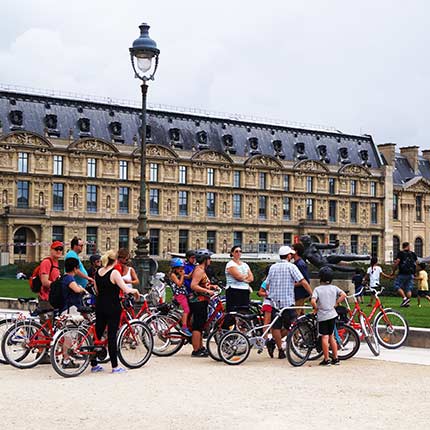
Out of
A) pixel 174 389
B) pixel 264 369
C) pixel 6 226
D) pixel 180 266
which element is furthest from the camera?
pixel 6 226

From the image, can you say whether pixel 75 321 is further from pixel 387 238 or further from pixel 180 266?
pixel 387 238

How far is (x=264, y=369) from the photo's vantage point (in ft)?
43.9

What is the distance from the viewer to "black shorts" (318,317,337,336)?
13656 mm

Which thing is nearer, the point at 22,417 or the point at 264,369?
the point at 22,417

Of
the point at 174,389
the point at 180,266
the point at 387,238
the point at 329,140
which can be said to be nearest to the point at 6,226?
the point at 329,140

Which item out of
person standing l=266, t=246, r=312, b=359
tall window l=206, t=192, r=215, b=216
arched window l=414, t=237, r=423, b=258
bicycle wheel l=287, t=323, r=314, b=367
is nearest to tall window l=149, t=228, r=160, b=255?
tall window l=206, t=192, r=215, b=216

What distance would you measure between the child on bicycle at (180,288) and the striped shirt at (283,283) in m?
1.80

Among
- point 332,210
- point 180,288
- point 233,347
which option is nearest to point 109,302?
point 233,347

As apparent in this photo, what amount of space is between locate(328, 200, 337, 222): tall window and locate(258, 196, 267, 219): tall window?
747 cm

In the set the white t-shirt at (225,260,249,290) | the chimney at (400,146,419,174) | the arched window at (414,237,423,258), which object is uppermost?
the chimney at (400,146,419,174)

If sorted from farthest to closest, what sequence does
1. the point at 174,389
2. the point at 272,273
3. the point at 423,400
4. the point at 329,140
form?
the point at 329,140, the point at 272,273, the point at 174,389, the point at 423,400

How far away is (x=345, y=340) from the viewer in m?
14.6

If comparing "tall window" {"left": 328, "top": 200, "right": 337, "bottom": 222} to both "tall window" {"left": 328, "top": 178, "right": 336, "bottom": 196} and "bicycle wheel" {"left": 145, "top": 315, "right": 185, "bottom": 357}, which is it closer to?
"tall window" {"left": 328, "top": 178, "right": 336, "bottom": 196}

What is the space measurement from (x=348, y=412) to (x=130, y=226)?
198 ft
